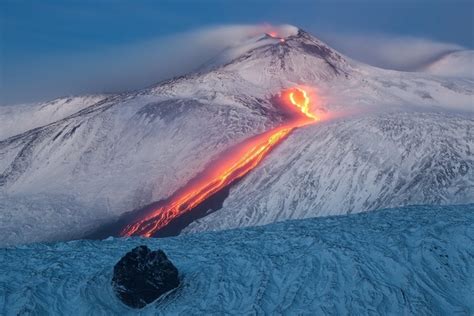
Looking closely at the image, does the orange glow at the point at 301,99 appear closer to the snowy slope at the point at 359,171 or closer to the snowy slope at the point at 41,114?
the snowy slope at the point at 359,171

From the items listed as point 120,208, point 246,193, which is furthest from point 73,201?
point 246,193

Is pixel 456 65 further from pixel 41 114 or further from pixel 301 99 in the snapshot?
pixel 41 114

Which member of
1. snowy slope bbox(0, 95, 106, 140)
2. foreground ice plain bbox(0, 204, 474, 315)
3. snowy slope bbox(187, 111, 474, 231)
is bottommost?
snowy slope bbox(187, 111, 474, 231)

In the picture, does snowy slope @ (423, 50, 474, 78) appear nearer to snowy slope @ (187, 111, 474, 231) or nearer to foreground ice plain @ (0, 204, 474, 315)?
snowy slope @ (187, 111, 474, 231)

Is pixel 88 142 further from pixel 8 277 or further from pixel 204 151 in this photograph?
pixel 8 277

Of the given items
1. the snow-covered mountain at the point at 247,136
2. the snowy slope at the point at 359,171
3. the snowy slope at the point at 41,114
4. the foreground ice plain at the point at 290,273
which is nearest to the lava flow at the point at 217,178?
the snow-covered mountain at the point at 247,136

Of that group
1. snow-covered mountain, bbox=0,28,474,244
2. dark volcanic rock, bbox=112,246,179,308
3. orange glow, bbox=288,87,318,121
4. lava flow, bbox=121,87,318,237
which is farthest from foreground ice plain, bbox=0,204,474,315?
orange glow, bbox=288,87,318,121
